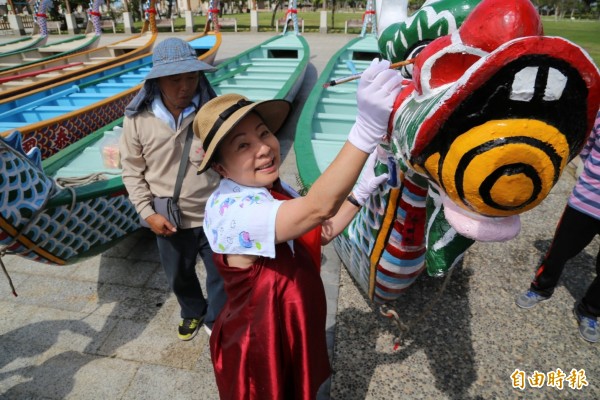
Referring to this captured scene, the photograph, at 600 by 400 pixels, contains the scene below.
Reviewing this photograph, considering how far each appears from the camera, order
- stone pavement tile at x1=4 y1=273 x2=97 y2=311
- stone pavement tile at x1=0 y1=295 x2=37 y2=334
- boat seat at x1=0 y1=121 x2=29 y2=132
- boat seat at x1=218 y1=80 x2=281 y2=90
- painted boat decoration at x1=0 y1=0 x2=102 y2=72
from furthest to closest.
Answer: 1. painted boat decoration at x1=0 y1=0 x2=102 y2=72
2. boat seat at x1=218 y1=80 x2=281 y2=90
3. boat seat at x1=0 y1=121 x2=29 y2=132
4. stone pavement tile at x1=4 y1=273 x2=97 y2=311
5. stone pavement tile at x1=0 y1=295 x2=37 y2=334

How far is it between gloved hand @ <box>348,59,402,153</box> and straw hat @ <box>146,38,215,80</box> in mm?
1295

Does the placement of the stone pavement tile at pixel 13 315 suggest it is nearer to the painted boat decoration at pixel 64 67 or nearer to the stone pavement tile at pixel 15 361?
the stone pavement tile at pixel 15 361

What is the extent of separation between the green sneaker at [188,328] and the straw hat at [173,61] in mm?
1700

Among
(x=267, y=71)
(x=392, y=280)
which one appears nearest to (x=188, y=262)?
(x=392, y=280)

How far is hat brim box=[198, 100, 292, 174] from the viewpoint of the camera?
49.1 inches

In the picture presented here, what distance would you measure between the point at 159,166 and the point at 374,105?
154 cm

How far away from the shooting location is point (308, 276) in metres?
1.50

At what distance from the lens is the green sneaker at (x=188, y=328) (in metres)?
2.70

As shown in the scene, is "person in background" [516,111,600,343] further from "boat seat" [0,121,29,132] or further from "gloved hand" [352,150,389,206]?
"boat seat" [0,121,29,132]

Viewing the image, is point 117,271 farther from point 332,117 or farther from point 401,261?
point 332,117

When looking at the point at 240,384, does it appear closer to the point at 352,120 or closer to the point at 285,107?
the point at 285,107

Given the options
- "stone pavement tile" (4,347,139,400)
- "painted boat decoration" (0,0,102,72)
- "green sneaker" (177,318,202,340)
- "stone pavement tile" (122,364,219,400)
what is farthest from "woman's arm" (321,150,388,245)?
"painted boat decoration" (0,0,102,72)

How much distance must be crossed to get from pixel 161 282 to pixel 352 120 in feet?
9.11

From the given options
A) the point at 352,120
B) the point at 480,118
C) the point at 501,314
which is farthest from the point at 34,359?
Result: the point at 352,120
